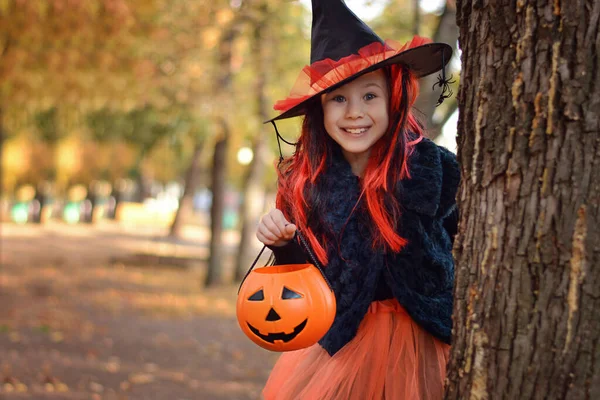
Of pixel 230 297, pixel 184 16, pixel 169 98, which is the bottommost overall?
pixel 230 297

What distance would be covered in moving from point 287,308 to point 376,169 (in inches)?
26.6

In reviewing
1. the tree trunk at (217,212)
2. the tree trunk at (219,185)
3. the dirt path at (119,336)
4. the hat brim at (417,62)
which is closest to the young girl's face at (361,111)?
the hat brim at (417,62)

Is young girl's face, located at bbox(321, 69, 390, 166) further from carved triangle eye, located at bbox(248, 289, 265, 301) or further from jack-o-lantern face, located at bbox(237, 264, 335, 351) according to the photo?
carved triangle eye, located at bbox(248, 289, 265, 301)

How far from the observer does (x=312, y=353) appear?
2.73m

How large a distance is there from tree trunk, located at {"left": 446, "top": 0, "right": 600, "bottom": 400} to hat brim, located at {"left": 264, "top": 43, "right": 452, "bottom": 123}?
21.2 inches

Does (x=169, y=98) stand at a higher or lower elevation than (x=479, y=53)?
higher

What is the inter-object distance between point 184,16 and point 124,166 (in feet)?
74.0

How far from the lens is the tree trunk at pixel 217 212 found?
14258 mm

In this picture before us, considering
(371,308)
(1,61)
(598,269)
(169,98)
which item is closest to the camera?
(598,269)

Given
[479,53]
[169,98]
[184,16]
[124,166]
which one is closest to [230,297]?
[169,98]

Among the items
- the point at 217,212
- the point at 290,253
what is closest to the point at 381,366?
the point at 290,253

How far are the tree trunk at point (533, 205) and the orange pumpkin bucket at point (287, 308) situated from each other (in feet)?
1.75

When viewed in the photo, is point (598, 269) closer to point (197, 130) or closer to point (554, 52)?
point (554, 52)

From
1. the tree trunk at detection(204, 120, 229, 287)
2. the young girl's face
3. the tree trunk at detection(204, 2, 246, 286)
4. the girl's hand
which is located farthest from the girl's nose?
the tree trunk at detection(204, 120, 229, 287)
